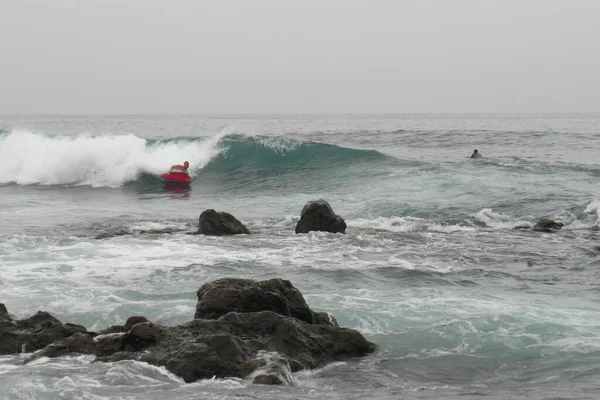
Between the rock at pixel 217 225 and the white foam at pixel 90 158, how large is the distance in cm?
1424

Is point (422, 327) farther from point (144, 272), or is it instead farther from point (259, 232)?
point (259, 232)

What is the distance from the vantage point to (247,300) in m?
7.40

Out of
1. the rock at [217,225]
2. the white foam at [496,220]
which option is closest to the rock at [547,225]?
the white foam at [496,220]

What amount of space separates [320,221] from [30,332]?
27.1 ft

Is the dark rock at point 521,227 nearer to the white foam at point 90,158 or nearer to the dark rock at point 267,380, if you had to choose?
the dark rock at point 267,380

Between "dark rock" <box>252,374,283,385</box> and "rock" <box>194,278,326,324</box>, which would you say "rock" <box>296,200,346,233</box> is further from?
"dark rock" <box>252,374,283,385</box>

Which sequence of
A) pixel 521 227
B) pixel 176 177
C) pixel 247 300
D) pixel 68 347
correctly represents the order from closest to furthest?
pixel 68 347, pixel 247 300, pixel 521 227, pixel 176 177

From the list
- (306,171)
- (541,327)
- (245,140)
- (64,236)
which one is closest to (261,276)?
(541,327)

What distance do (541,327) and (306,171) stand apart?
2083 centimetres

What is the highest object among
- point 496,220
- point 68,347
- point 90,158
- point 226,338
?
point 90,158

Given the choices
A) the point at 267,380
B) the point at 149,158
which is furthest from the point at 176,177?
A: the point at 267,380

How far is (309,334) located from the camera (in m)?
6.93

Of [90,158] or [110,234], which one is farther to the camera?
[90,158]

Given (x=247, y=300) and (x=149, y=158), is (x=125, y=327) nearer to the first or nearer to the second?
(x=247, y=300)
